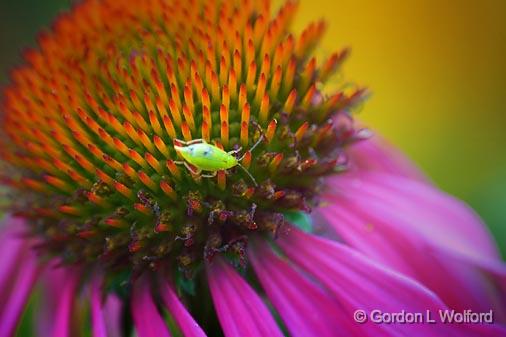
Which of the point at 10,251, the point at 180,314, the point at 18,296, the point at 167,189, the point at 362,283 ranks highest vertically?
the point at 10,251

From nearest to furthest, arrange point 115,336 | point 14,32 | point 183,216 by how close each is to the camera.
A: point 183,216 → point 115,336 → point 14,32

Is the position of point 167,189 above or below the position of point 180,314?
above

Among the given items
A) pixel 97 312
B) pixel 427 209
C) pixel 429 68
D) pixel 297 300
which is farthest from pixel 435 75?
pixel 97 312

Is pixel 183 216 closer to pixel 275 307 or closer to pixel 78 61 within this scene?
pixel 275 307

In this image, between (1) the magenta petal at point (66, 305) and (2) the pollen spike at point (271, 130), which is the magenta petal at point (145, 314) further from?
(2) the pollen spike at point (271, 130)

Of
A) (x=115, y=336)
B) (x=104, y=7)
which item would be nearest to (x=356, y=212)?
(x=115, y=336)

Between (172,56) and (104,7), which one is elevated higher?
(104,7)

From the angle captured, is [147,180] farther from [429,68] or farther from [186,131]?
[429,68]
